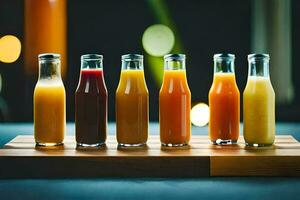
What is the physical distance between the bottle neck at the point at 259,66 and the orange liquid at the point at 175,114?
0.16 meters

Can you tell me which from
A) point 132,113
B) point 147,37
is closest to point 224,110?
point 132,113

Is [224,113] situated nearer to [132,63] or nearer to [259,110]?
[259,110]

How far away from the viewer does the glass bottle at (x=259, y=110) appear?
3.65ft

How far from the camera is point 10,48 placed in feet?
8.25

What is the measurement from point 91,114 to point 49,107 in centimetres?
10

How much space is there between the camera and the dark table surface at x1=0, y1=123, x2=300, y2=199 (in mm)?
863

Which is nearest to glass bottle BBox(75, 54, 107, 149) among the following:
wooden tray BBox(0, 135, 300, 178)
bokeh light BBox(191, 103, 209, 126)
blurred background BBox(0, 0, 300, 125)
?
wooden tray BBox(0, 135, 300, 178)

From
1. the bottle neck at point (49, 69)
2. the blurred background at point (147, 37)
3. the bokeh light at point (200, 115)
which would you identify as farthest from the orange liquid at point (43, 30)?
the bottle neck at point (49, 69)

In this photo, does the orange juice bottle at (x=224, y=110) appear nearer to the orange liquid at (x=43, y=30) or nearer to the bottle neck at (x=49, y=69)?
the bottle neck at (x=49, y=69)

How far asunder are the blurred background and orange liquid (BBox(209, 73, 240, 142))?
1327mm

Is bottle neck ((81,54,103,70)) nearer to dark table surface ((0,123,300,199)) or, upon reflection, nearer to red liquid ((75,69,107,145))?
red liquid ((75,69,107,145))

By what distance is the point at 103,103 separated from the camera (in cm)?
113

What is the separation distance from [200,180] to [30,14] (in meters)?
1.75

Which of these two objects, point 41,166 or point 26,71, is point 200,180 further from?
point 26,71
